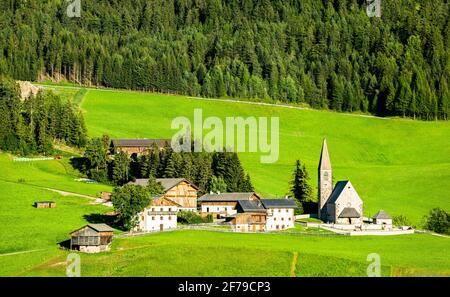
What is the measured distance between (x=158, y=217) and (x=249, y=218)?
12917mm

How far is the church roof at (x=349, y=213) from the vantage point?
12756 cm

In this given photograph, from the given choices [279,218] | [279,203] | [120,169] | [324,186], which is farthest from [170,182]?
[324,186]

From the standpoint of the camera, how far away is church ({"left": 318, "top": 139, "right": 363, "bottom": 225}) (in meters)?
128

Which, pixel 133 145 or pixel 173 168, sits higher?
pixel 133 145

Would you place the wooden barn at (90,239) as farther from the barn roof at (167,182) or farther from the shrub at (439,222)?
the shrub at (439,222)

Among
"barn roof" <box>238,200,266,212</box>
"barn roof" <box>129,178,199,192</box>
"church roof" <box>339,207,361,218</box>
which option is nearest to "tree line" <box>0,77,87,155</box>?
"barn roof" <box>129,178,199,192</box>

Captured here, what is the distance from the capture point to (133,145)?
15912 cm

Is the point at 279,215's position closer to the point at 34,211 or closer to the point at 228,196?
the point at 228,196

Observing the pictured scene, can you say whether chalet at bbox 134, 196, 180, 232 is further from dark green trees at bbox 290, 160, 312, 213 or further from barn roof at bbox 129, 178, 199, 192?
dark green trees at bbox 290, 160, 312, 213

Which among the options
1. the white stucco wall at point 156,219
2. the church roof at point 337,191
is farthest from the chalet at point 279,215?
the white stucco wall at point 156,219

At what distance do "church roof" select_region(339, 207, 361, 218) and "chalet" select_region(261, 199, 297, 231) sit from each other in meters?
7.54

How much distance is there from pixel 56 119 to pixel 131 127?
102 feet

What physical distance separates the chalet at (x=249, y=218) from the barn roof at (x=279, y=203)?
0.86 metres
